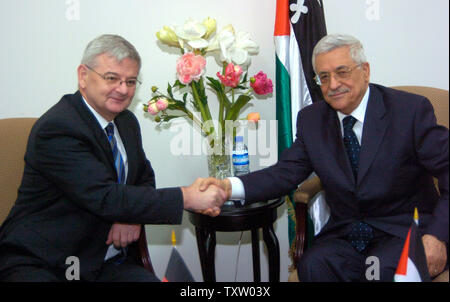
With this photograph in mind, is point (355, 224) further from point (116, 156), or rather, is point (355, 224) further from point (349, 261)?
point (116, 156)

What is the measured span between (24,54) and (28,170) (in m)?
1.10

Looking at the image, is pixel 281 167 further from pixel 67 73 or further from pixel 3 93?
pixel 3 93

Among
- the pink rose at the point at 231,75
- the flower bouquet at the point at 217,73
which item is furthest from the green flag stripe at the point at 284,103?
the pink rose at the point at 231,75

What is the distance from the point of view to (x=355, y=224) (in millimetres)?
1848

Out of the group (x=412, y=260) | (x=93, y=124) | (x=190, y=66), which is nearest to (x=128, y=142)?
(x=93, y=124)

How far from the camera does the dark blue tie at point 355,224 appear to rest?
6.00 feet

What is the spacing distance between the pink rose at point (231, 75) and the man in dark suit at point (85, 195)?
532 mm

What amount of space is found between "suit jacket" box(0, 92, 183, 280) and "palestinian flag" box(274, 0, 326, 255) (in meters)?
0.97

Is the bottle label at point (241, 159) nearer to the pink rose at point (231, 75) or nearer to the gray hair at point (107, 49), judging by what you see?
the pink rose at point (231, 75)

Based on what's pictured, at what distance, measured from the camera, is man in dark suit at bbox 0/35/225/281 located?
170cm

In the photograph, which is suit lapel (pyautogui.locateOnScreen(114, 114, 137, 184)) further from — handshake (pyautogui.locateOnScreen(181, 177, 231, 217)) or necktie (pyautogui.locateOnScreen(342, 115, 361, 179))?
necktie (pyautogui.locateOnScreen(342, 115, 361, 179))

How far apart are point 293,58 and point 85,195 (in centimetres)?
141

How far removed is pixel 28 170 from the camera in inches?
70.6

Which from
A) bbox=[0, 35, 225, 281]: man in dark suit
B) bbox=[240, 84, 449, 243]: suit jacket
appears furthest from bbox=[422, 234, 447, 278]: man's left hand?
bbox=[0, 35, 225, 281]: man in dark suit
